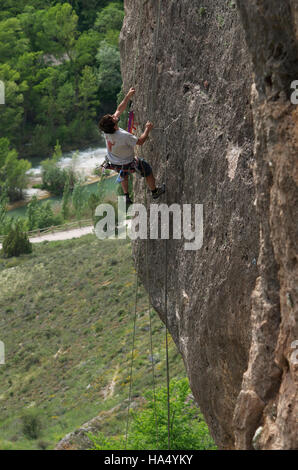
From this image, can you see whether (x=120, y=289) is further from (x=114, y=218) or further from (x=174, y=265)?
(x=174, y=265)

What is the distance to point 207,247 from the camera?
319 inches

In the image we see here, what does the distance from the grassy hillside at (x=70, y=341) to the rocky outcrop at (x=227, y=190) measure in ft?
42.0

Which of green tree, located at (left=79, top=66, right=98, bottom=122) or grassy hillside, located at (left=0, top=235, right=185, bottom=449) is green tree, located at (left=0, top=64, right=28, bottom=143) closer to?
green tree, located at (left=79, top=66, right=98, bottom=122)

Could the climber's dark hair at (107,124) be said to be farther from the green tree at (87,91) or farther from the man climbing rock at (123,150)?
the green tree at (87,91)

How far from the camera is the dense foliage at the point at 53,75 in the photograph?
67250 mm

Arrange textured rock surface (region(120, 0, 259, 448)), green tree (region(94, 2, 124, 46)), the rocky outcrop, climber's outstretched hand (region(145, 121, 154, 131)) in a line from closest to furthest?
the rocky outcrop, textured rock surface (region(120, 0, 259, 448)), climber's outstretched hand (region(145, 121, 154, 131)), green tree (region(94, 2, 124, 46))

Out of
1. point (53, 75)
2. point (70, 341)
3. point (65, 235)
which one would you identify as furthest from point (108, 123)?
point (53, 75)

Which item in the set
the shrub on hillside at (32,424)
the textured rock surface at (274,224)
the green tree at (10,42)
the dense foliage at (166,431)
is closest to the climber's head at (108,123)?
the textured rock surface at (274,224)

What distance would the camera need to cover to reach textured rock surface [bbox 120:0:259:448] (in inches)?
284

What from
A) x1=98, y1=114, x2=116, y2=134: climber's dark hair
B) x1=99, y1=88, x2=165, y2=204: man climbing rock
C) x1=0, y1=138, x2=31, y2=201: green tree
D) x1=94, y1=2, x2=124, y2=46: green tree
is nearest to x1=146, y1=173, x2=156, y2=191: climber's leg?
x1=99, y1=88, x2=165, y2=204: man climbing rock

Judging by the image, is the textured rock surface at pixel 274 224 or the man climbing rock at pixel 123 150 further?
the man climbing rock at pixel 123 150

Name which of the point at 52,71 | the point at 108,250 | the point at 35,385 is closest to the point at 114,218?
the point at 108,250

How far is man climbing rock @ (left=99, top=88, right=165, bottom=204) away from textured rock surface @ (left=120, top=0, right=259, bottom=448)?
9.0 inches

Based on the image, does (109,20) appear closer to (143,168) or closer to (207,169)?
(143,168)
